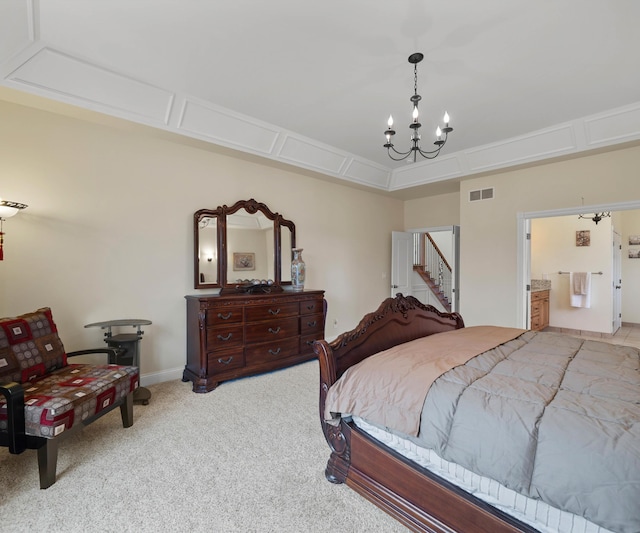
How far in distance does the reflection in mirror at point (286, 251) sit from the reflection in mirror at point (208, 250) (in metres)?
0.97

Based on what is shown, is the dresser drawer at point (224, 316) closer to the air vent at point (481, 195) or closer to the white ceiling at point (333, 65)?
the white ceiling at point (333, 65)

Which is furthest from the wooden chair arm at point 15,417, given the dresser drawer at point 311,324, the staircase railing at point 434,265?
the staircase railing at point 434,265

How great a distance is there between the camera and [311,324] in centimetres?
433

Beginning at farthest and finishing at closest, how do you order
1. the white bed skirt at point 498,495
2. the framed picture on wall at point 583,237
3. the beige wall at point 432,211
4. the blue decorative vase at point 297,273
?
the framed picture on wall at point 583,237 < the beige wall at point 432,211 < the blue decorative vase at point 297,273 < the white bed skirt at point 498,495

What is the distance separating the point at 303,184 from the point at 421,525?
4277 mm

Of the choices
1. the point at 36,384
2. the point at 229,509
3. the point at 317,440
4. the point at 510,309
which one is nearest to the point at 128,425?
the point at 36,384

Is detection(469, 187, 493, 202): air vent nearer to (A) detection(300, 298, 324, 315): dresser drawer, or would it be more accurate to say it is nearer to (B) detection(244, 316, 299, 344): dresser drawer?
(A) detection(300, 298, 324, 315): dresser drawer

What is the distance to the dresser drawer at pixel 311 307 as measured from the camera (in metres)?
4.22

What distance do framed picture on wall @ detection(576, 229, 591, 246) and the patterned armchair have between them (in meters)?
7.79

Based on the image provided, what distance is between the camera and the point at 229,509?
174cm

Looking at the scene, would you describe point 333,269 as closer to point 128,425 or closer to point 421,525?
point 128,425

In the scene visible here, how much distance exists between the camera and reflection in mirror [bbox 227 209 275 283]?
4059mm

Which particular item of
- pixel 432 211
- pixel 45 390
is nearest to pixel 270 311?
pixel 45 390

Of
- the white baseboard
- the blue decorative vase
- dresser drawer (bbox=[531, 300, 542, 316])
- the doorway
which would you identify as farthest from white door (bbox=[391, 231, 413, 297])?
the white baseboard
